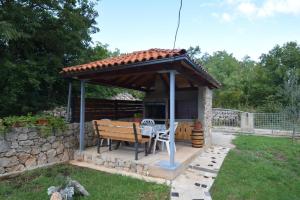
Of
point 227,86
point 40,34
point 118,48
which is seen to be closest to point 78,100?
point 40,34

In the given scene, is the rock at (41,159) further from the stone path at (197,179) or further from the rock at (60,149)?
the stone path at (197,179)

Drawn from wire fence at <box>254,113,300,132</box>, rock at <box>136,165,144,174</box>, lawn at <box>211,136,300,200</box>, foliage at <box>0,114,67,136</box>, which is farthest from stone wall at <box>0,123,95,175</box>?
wire fence at <box>254,113,300,132</box>

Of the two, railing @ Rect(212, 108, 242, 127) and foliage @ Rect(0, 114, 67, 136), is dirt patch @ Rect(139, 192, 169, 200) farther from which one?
railing @ Rect(212, 108, 242, 127)

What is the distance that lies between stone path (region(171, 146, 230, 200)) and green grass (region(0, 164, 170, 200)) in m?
0.28

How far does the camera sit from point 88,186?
14.2ft

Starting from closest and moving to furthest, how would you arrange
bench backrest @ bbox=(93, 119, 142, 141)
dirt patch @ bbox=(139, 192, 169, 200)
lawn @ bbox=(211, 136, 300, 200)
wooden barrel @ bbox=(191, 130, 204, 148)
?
dirt patch @ bbox=(139, 192, 169, 200), lawn @ bbox=(211, 136, 300, 200), bench backrest @ bbox=(93, 119, 142, 141), wooden barrel @ bbox=(191, 130, 204, 148)

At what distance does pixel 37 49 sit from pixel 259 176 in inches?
306

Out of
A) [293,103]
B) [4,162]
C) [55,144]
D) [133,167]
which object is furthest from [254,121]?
[4,162]

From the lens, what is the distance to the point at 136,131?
5352 millimetres

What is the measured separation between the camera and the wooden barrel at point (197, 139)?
7.38 meters

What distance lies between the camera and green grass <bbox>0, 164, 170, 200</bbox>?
393 cm

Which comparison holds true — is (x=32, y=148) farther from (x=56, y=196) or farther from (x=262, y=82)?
(x=262, y=82)

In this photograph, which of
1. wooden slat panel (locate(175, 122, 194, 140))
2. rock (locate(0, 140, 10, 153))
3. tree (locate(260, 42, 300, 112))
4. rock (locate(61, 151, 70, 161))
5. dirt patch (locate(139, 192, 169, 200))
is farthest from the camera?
tree (locate(260, 42, 300, 112))

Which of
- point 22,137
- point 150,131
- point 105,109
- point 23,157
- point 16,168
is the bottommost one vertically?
point 16,168
